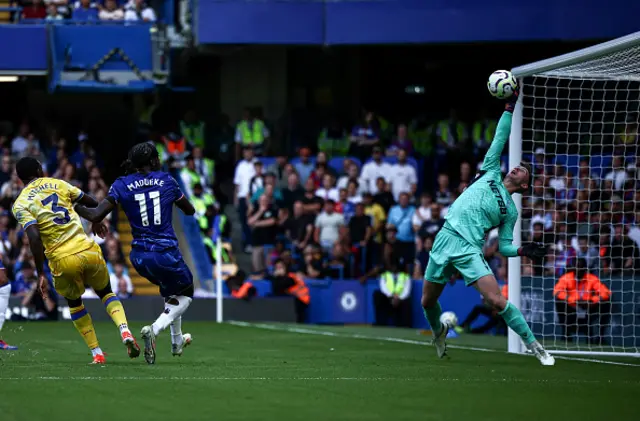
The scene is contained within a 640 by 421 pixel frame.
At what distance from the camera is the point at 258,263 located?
22.9 m

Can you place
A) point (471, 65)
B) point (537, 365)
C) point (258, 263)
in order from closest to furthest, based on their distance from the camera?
point (537, 365)
point (258, 263)
point (471, 65)

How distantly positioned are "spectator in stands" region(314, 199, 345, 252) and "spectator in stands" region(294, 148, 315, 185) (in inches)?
75.6

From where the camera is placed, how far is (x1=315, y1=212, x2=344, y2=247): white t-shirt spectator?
75.3 ft

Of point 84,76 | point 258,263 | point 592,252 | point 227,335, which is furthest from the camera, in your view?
point 84,76

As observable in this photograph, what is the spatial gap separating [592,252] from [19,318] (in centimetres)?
923

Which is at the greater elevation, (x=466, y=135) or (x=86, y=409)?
(x=466, y=135)

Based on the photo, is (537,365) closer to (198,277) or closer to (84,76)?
(198,277)

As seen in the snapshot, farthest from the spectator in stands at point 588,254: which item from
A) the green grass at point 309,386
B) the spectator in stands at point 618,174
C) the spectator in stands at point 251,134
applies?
the spectator in stands at point 251,134

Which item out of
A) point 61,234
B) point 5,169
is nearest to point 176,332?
point 61,234

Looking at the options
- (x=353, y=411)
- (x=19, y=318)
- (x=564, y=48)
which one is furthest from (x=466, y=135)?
(x=353, y=411)

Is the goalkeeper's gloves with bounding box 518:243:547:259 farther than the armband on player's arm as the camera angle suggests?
No

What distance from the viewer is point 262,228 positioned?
76.1 ft

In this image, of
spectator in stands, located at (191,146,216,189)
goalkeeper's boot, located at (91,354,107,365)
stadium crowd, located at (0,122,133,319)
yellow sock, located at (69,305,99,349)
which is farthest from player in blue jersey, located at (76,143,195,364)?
spectator in stands, located at (191,146,216,189)

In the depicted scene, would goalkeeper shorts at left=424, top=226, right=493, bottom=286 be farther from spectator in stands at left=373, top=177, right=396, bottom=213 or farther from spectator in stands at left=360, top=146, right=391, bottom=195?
spectator in stands at left=360, top=146, right=391, bottom=195
